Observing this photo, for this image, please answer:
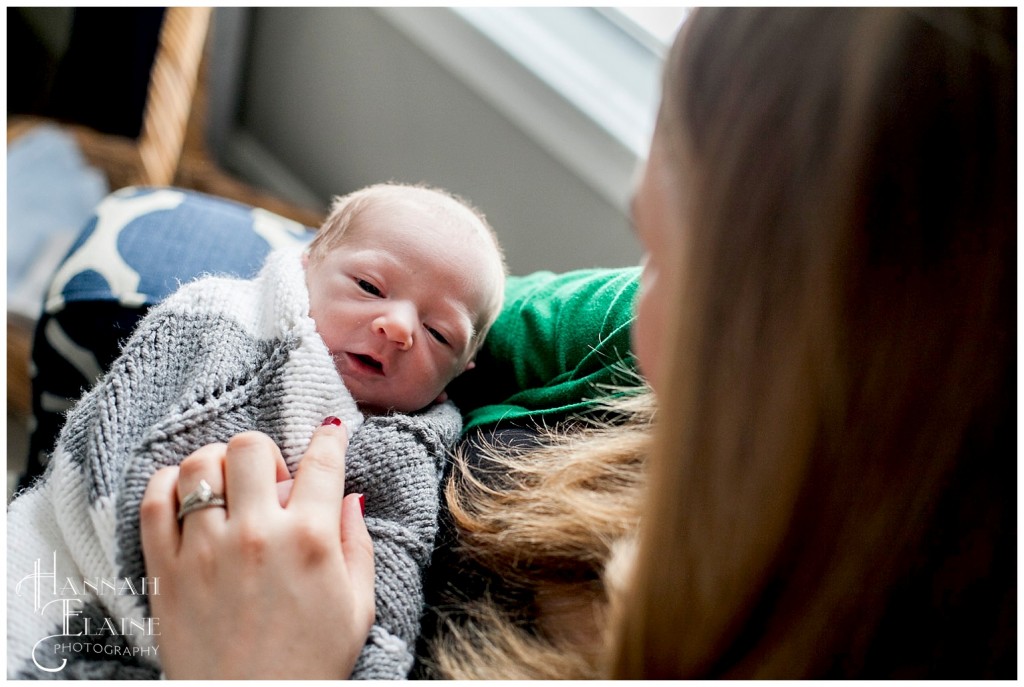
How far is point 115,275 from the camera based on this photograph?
0.97 meters

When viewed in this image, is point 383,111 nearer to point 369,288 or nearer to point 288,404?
point 369,288

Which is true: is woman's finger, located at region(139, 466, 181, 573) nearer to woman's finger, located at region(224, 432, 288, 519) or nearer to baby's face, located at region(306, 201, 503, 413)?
woman's finger, located at region(224, 432, 288, 519)

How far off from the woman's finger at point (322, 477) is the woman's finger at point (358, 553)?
20mm

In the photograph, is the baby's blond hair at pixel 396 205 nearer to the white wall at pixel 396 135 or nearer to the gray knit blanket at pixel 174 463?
the gray knit blanket at pixel 174 463

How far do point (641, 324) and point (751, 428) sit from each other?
0.41 feet

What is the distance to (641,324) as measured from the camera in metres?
0.58

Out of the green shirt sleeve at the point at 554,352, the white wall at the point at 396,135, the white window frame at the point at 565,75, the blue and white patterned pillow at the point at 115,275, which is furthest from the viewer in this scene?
the white wall at the point at 396,135

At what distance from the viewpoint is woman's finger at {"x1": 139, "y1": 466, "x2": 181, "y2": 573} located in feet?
2.09

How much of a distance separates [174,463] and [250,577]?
0.15 metres

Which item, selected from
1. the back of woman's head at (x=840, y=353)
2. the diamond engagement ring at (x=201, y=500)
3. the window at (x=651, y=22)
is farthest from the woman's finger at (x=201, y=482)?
the window at (x=651, y=22)

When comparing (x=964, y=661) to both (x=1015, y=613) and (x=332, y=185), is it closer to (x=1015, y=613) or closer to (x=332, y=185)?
(x=1015, y=613)

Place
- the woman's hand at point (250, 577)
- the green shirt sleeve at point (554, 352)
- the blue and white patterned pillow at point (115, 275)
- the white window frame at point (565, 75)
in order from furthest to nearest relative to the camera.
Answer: the white window frame at point (565, 75) → the blue and white patterned pillow at point (115, 275) → the green shirt sleeve at point (554, 352) → the woman's hand at point (250, 577)

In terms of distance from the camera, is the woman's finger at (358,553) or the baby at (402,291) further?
the baby at (402,291)

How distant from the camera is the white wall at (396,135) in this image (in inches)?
63.6
